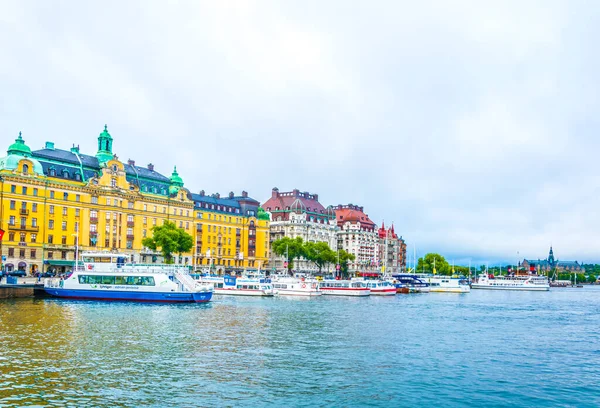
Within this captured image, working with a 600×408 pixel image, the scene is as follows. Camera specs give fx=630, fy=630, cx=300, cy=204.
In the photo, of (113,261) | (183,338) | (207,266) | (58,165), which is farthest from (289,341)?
(207,266)

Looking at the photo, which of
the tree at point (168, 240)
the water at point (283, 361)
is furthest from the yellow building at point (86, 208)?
the water at point (283, 361)

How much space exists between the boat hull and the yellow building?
2255cm

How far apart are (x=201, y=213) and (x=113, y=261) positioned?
75321 millimetres

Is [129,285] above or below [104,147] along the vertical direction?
below

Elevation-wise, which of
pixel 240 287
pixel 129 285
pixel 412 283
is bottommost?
pixel 412 283

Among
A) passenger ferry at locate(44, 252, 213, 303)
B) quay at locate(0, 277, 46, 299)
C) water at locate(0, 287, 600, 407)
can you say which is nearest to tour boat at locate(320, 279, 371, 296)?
passenger ferry at locate(44, 252, 213, 303)

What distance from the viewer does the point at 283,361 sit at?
4609cm

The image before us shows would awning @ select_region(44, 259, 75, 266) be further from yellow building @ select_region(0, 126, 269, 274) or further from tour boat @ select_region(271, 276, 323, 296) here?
tour boat @ select_region(271, 276, 323, 296)

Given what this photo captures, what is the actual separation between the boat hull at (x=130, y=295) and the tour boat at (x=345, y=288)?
52.7 m

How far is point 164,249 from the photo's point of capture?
140 m

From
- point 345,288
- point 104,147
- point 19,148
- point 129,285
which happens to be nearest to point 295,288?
point 345,288

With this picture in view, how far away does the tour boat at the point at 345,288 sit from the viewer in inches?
5674

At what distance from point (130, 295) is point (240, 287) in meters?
35.5

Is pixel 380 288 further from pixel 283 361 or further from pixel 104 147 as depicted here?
pixel 283 361
